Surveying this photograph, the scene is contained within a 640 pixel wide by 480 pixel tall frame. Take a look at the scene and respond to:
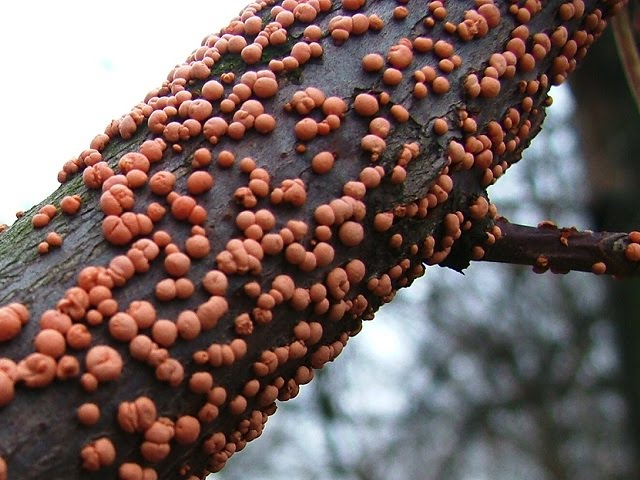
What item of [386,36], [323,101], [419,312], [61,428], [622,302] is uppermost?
[419,312]

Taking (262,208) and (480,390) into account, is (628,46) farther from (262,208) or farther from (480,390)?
(480,390)

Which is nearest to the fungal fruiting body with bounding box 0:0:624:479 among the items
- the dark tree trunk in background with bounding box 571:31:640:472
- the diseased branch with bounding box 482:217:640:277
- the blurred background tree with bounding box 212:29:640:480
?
the diseased branch with bounding box 482:217:640:277

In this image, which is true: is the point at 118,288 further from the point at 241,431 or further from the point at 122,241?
the point at 241,431

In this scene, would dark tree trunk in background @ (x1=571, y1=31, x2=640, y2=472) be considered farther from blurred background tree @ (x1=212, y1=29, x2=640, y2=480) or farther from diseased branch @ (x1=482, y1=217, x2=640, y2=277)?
diseased branch @ (x1=482, y1=217, x2=640, y2=277)

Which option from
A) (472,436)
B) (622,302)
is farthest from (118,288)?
(472,436)

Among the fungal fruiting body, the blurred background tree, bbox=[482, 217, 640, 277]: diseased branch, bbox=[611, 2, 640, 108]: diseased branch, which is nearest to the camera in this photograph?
the fungal fruiting body
